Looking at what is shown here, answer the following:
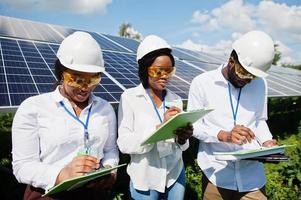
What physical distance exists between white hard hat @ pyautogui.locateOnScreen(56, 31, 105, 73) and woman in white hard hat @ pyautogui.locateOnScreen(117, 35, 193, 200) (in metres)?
0.55

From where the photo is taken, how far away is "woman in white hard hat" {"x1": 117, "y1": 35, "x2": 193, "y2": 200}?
116 inches

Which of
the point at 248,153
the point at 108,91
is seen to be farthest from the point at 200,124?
the point at 108,91

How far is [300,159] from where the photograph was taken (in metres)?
7.02

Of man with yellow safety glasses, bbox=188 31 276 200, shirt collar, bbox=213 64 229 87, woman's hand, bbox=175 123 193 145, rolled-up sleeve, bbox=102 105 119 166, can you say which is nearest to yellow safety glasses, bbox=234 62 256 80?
man with yellow safety glasses, bbox=188 31 276 200

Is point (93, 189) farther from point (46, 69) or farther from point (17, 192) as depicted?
point (46, 69)

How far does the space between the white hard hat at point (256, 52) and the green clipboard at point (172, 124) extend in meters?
0.82

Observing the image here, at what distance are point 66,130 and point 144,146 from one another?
756 mm

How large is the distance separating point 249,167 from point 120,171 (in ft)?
11.4

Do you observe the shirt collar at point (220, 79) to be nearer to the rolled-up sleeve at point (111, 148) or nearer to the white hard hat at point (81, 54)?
the rolled-up sleeve at point (111, 148)

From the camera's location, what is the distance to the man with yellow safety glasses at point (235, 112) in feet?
10.5

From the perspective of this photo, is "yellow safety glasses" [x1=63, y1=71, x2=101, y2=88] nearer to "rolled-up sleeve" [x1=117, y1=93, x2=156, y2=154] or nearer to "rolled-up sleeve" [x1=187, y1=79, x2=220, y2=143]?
"rolled-up sleeve" [x1=117, y1=93, x2=156, y2=154]

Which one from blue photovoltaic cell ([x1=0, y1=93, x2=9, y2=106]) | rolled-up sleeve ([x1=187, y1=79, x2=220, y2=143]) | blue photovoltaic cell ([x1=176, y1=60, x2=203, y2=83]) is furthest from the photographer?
blue photovoltaic cell ([x1=176, y1=60, x2=203, y2=83])

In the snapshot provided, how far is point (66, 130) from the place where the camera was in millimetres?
2432

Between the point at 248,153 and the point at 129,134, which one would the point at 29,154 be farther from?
the point at 248,153
